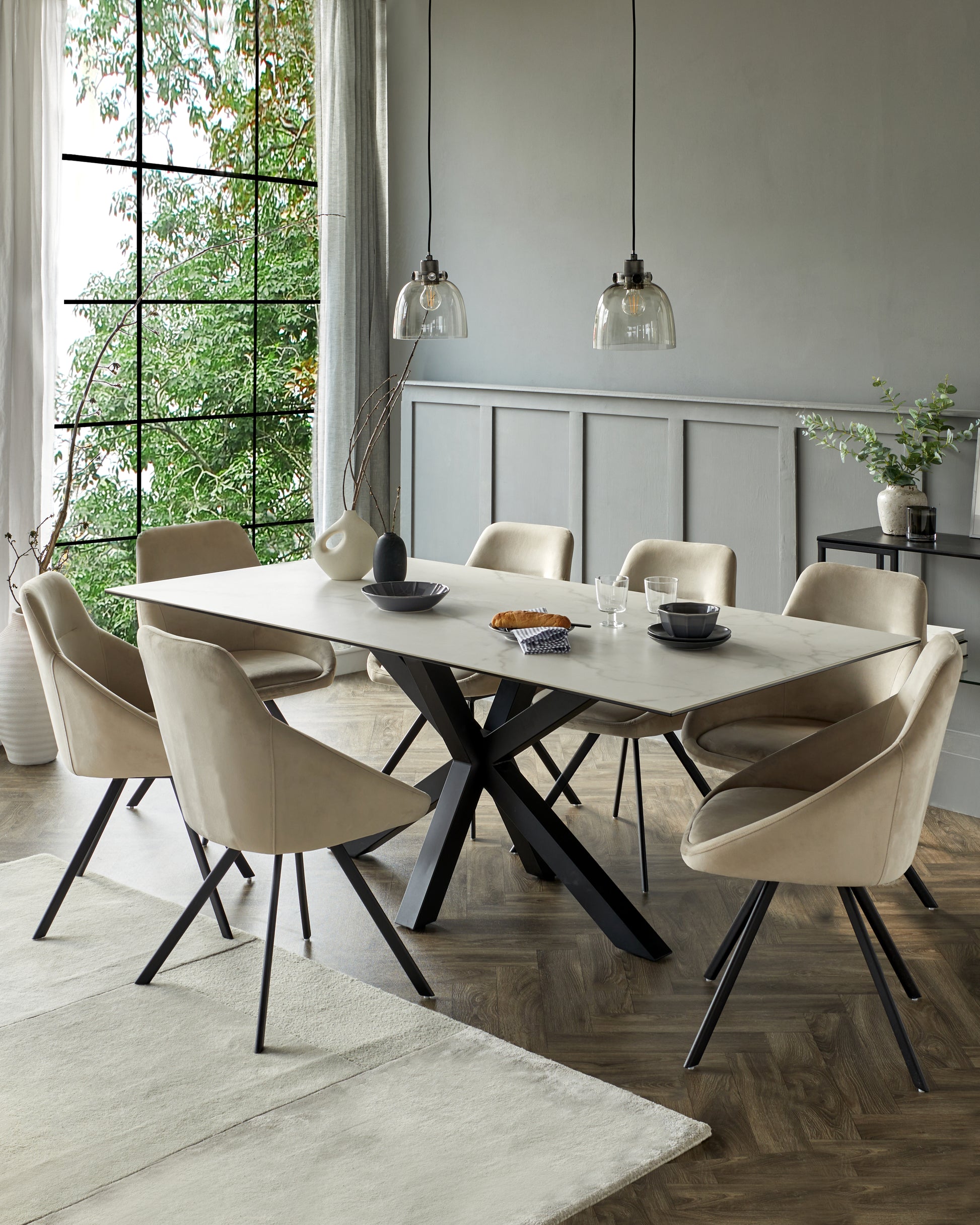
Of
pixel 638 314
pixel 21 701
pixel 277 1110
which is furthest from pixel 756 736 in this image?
pixel 21 701

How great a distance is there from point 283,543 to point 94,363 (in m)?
1.53

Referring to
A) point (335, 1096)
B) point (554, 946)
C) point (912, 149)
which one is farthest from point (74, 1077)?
point (912, 149)

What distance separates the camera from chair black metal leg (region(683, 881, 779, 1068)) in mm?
2816

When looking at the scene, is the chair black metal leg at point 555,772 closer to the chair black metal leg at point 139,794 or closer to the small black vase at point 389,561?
the small black vase at point 389,561

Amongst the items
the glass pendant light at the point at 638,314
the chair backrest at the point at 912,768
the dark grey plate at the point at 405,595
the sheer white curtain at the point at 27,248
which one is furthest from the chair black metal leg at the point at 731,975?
the sheer white curtain at the point at 27,248

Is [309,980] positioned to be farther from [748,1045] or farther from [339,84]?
[339,84]

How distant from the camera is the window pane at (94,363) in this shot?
7.89 metres

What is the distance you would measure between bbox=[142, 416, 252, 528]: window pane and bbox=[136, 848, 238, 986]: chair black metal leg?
539 centimetres

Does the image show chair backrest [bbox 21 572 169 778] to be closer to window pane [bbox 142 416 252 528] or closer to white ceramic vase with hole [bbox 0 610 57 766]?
white ceramic vase with hole [bbox 0 610 57 766]

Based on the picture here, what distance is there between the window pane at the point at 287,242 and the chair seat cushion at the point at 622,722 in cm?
487

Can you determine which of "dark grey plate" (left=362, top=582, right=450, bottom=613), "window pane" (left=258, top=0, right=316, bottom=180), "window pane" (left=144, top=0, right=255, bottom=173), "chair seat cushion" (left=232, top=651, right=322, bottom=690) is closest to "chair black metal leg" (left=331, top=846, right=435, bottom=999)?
"dark grey plate" (left=362, top=582, right=450, bottom=613)

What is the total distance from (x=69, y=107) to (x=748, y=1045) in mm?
6715

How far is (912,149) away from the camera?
466cm

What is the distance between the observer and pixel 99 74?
772 centimetres
